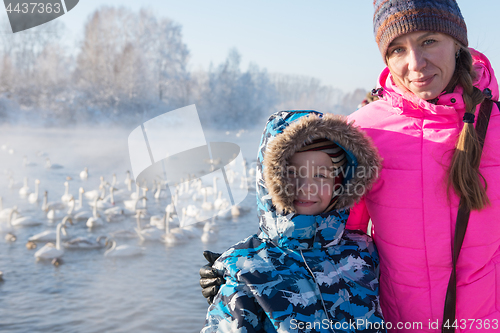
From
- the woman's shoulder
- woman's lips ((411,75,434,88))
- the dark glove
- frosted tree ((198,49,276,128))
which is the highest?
woman's lips ((411,75,434,88))

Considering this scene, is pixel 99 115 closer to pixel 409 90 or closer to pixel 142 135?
pixel 142 135

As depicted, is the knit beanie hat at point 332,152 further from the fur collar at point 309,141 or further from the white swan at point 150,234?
the white swan at point 150,234

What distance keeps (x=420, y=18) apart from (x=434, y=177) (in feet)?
1.82

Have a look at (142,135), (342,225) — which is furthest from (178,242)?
(342,225)

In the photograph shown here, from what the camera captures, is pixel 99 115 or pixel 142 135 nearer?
pixel 142 135

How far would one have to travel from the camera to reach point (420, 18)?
136 cm

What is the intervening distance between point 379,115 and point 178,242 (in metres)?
→ 6.33

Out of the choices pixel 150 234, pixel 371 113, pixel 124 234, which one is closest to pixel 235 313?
pixel 371 113

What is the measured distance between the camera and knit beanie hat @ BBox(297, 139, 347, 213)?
1466 millimetres

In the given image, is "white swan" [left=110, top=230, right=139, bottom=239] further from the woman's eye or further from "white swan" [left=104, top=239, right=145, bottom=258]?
the woman's eye

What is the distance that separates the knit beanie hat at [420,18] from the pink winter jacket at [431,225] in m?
0.19

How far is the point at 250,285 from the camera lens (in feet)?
4.28

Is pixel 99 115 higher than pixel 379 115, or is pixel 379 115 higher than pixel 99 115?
pixel 379 115

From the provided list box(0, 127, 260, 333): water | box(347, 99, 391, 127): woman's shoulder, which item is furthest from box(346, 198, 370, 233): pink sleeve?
box(0, 127, 260, 333): water
